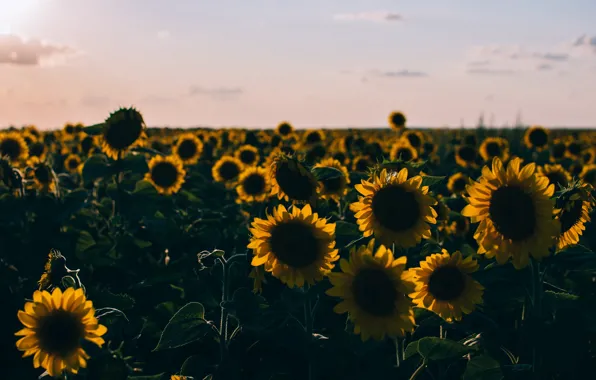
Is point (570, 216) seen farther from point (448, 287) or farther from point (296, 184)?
point (296, 184)

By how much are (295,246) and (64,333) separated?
1283mm

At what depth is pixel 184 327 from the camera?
3.44 m

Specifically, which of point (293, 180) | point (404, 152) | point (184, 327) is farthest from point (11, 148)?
point (184, 327)

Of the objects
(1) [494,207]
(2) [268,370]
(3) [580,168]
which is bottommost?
(2) [268,370]

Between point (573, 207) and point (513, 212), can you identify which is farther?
point (573, 207)

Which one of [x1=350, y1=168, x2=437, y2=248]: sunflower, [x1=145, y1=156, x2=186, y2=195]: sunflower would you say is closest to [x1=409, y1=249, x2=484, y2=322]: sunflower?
[x1=350, y1=168, x2=437, y2=248]: sunflower

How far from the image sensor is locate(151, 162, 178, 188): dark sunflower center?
852cm

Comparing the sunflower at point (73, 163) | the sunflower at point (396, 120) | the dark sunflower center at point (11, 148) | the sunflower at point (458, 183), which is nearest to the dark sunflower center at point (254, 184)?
the sunflower at point (458, 183)

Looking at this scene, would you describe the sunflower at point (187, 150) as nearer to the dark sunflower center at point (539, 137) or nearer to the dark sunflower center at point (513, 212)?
the dark sunflower center at point (539, 137)

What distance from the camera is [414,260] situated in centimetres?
498

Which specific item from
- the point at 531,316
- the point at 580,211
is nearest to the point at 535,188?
the point at 580,211

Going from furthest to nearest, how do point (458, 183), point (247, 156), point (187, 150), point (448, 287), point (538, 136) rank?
1. point (538, 136)
2. point (187, 150)
3. point (247, 156)
4. point (458, 183)
5. point (448, 287)

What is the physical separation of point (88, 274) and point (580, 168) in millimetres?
9876

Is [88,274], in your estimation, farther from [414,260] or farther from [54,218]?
[414,260]
